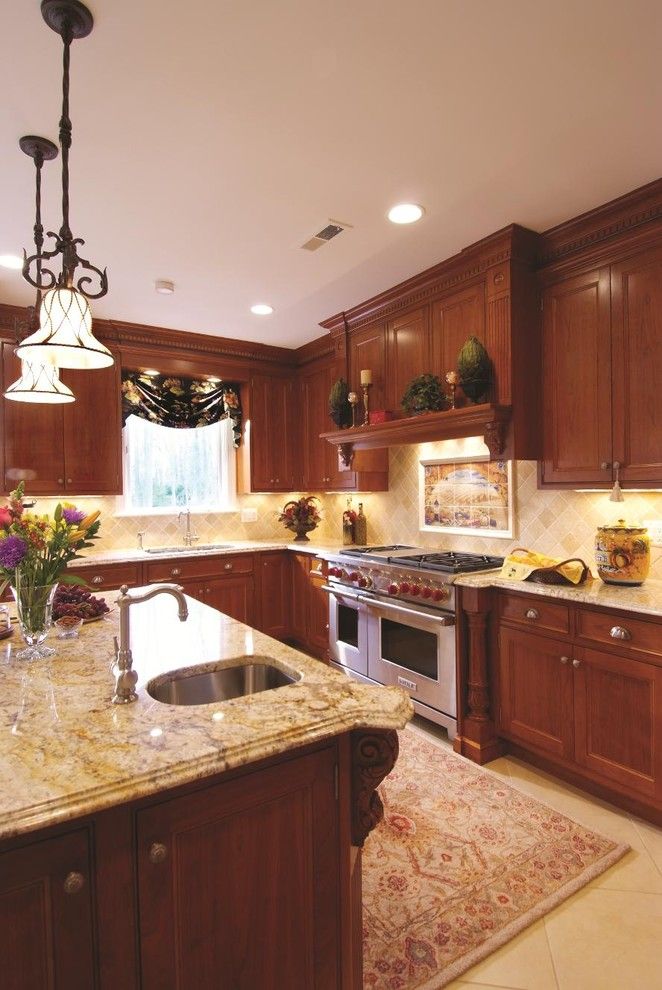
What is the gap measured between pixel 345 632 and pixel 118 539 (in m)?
2.03

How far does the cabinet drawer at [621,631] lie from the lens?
7.00ft

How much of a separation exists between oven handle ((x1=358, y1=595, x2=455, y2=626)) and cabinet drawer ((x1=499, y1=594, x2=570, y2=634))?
28cm

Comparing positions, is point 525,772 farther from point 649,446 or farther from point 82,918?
point 82,918

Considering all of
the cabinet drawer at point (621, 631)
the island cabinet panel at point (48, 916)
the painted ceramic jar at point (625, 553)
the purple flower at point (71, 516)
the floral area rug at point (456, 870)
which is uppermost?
the purple flower at point (71, 516)

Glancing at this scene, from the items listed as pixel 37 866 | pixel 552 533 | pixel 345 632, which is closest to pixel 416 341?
pixel 552 533

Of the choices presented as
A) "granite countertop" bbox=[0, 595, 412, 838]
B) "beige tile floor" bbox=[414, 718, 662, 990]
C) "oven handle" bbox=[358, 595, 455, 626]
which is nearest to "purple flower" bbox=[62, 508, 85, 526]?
"granite countertop" bbox=[0, 595, 412, 838]

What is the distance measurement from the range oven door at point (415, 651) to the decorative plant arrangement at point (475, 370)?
47.5 inches

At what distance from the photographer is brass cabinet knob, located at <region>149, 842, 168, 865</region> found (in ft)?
3.32

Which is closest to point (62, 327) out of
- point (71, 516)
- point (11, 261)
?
point (71, 516)

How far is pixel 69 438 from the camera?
157 inches

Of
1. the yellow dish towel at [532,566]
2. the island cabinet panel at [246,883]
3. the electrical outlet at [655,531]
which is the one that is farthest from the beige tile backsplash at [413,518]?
the island cabinet panel at [246,883]

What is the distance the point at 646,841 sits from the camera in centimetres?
215

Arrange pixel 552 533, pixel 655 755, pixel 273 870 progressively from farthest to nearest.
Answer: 1. pixel 552 533
2. pixel 655 755
3. pixel 273 870

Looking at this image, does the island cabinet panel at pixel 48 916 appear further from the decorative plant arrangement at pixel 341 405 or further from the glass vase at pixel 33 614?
the decorative plant arrangement at pixel 341 405
